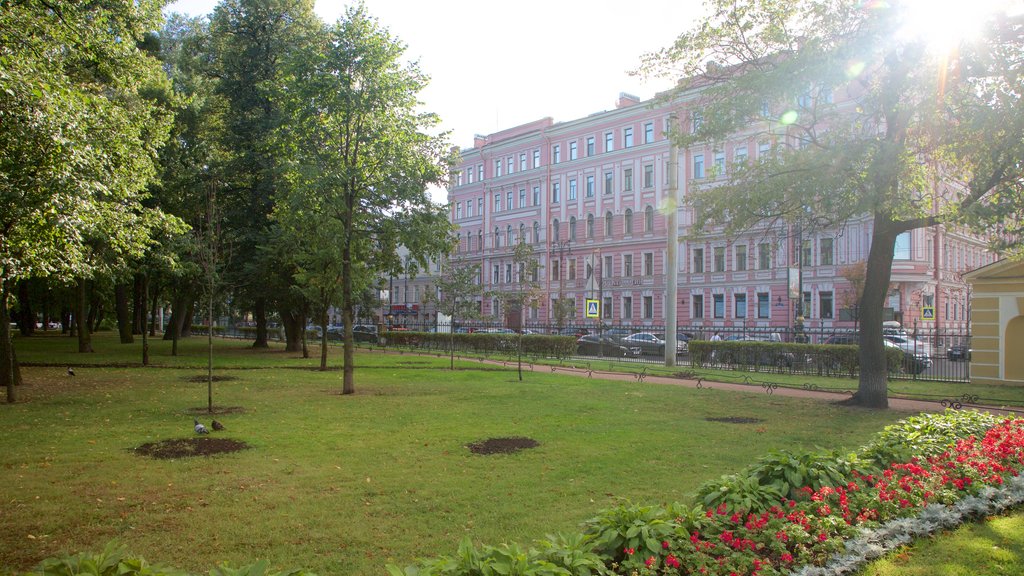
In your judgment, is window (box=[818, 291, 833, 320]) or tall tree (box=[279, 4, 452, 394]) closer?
tall tree (box=[279, 4, 452, 394])

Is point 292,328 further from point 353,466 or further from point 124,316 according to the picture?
point 353,466

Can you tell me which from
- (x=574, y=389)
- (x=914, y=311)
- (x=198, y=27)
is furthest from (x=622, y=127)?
(x=574, y=389)

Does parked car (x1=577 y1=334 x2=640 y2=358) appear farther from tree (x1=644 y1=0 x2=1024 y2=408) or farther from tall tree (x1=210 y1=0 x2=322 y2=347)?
tree (x1=644 y1=0 x2=1024 y2=408)

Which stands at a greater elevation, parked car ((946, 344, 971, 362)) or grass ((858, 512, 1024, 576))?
parked car ((946, 344, 971, 362))

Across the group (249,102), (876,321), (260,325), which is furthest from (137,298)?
(876,321)

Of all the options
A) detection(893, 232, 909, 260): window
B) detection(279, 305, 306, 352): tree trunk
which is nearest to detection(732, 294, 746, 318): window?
detection(893, 232, 909, 260): window

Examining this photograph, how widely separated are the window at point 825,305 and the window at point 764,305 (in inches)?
126

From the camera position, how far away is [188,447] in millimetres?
Answer: 9367

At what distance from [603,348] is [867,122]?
2110 centimetres

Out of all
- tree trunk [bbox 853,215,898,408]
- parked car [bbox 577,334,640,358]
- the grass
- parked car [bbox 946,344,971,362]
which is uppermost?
tree trunk [bbox 853,215,898,408]

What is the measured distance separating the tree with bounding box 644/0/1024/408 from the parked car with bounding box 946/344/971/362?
36.3 ft

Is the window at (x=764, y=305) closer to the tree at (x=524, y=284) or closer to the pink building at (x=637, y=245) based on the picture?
the pink building at (x=637, y=245)

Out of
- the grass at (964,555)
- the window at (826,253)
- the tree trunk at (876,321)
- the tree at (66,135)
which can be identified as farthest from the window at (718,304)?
the grass at (964,555)

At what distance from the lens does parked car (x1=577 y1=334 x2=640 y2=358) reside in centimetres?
3291
